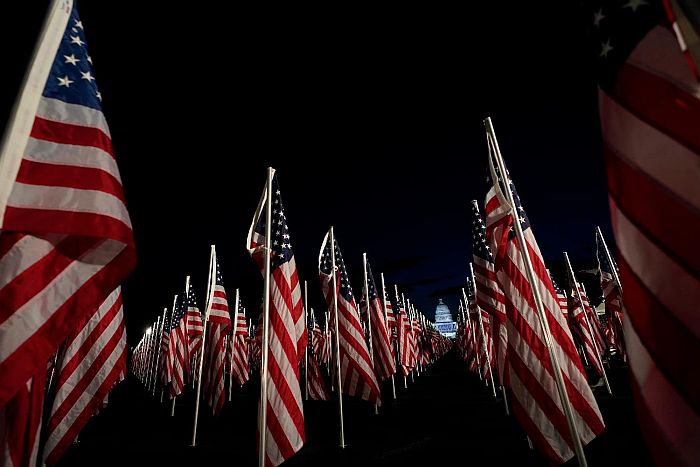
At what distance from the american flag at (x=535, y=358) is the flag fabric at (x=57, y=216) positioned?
159 inches

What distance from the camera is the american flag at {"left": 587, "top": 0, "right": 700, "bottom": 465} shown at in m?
1.76

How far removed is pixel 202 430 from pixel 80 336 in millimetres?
6086

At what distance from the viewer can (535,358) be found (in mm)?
4617

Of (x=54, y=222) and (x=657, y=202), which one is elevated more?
(x=54, y=222)

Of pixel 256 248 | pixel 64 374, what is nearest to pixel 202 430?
pixel 64 374

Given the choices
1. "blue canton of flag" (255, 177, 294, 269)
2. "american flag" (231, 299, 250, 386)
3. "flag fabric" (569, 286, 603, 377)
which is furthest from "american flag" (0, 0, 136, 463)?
"flag fabric" (569, 286, 603, 377)

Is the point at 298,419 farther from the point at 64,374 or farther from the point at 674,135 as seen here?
the point at 674,135

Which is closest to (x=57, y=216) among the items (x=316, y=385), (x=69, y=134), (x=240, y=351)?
(x=69, y=134)

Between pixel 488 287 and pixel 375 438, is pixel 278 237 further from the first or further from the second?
pixel 375 438

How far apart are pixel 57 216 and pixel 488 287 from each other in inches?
274

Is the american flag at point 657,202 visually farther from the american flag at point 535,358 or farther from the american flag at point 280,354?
the american flag at point 280,354

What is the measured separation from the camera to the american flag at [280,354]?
4.94 metres

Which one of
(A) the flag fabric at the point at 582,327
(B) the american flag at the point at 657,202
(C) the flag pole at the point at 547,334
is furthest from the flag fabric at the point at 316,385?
(B) the american flag at the point at 657,202

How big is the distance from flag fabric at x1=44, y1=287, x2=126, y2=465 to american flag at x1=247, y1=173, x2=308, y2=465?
228 cm
